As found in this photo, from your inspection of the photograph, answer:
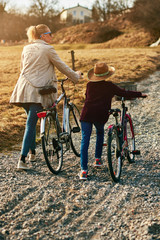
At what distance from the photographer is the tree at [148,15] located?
3971 cm

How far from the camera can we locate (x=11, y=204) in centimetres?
383

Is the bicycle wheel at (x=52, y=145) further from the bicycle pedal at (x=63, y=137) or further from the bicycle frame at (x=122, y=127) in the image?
the bicycle frame at (x=122, y=127)

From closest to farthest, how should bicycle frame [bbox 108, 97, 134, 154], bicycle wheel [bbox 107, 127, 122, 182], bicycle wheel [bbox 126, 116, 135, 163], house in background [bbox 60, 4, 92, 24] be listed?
bicycle wheel [bbox 107, 127, 122, 182] < bicycle frame [bbox 108, 97, 134, 154] < bicycle wheel [bbox 126, 116, 135, 163] < house in background [bbox 60, 4, 92, 24]

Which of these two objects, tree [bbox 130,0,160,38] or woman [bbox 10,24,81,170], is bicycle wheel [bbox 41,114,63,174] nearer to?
woman [bbox 10,24,81,170]

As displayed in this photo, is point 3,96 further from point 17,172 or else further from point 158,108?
point 17,172

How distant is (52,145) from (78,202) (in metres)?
1.20

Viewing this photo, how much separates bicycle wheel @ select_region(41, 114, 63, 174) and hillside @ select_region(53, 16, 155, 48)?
104 ft

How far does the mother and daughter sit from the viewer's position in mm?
4465

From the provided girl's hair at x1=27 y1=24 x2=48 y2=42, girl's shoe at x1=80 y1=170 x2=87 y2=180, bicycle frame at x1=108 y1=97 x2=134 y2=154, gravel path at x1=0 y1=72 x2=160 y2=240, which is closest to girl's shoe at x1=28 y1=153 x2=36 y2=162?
gravel path at x1=0 y1=72 x2=160 y2=240

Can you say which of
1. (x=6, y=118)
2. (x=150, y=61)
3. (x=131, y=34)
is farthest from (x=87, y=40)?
(x=6, y=118)

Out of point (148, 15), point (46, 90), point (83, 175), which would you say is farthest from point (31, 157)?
point (148, 15)

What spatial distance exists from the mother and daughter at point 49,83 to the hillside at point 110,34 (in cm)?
3154

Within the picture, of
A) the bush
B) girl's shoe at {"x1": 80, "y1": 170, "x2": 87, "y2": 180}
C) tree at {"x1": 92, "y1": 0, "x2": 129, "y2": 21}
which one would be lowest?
girl's shoe at {"x1": 80, "y1": 170, "x2": 87, "y2": 180}

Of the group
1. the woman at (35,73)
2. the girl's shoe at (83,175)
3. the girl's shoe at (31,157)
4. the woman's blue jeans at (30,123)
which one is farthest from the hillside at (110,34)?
the girl's shoe at (83,175)
